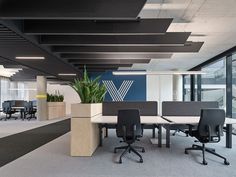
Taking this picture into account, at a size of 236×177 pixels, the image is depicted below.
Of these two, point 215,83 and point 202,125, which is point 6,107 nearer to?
point 215,83

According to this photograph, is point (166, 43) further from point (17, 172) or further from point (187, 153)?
point (17, 172)

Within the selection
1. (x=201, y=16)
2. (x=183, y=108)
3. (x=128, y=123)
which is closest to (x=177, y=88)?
(x=183, y=108)

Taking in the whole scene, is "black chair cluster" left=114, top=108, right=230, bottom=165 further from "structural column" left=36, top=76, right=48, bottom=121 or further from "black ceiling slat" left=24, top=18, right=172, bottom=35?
"structural column" left=36, top=76, right=48, bottom=121

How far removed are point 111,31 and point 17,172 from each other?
9.24 feet

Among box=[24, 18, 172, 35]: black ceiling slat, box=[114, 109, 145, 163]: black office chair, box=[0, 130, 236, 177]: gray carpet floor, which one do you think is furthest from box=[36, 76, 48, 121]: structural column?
box=[114, 109, 145, 163]: black office chair

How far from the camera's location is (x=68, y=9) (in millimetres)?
3469

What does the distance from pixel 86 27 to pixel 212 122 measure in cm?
279

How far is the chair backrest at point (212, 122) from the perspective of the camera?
4.01 meters

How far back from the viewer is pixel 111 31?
4484 mm

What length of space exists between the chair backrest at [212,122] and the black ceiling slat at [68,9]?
2.02 meters

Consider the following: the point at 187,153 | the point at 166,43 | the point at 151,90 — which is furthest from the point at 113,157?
the point at 151,90

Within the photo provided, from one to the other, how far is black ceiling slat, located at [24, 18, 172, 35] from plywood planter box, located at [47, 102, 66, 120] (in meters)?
8.10

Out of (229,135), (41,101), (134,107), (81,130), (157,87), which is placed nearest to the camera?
(81,130)

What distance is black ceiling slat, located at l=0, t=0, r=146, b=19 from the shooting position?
3.41 meters
